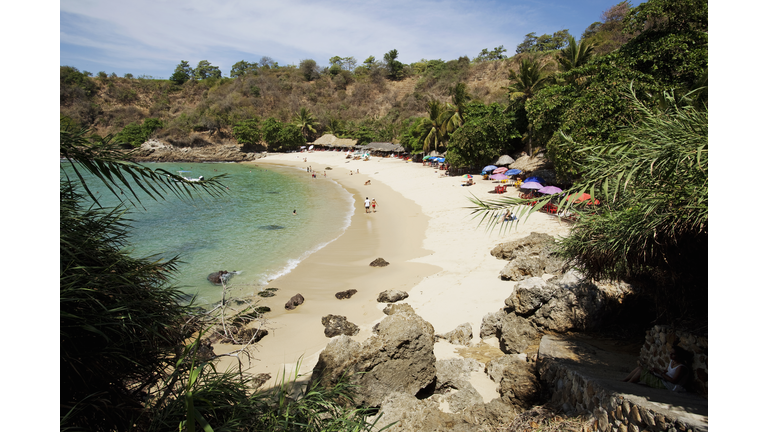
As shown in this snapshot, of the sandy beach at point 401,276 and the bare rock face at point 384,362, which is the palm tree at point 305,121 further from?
the bare rock face at point 384,362

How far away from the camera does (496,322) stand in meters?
7.44

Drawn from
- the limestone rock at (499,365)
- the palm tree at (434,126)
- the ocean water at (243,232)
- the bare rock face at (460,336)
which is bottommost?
the ocean water at (243,232)

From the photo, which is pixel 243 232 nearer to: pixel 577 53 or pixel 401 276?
pixel 401 276

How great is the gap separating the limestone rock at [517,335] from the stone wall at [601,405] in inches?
45.9

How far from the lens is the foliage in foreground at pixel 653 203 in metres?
2.70

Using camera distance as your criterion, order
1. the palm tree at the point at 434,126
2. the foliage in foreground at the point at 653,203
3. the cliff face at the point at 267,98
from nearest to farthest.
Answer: the foliage in foreground at the point at 653,203 → the palm tree at the point at 434,126 → the cliff face at the point at 267,98

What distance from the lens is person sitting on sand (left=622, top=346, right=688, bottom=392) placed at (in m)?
3.95

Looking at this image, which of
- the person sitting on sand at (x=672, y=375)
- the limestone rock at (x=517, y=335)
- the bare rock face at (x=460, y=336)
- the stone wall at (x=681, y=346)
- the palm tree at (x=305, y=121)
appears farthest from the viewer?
the palm tree at (x=305, y=121)

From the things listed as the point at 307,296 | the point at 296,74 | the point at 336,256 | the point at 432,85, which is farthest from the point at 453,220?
the point at 296,74

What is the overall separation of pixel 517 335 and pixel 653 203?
13.3ft

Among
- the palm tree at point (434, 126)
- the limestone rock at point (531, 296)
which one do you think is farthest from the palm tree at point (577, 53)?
the limestone rock at point (531, 296)

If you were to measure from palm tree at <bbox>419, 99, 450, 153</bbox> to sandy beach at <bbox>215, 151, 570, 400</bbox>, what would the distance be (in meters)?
15.5

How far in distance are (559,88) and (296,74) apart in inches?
3100

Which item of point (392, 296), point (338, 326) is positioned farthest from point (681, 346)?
point (392, 296)
